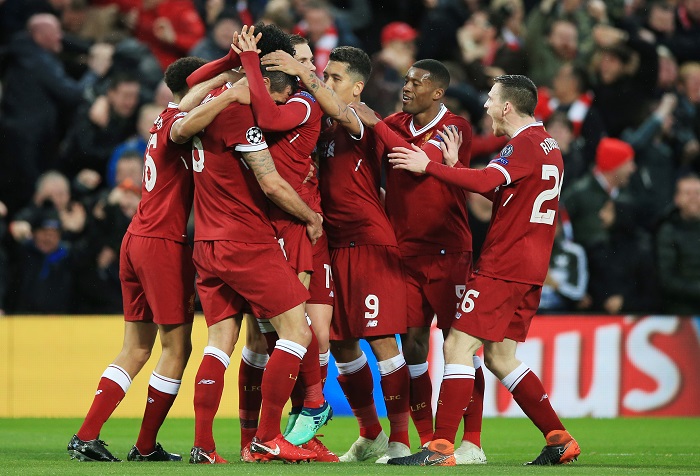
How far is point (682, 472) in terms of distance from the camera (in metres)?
6.93

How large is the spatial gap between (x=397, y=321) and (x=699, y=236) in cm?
626

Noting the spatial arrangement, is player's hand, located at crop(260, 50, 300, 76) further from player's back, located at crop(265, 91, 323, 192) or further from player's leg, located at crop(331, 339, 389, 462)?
player's leg, located at crop(331, 339, 389, 462)

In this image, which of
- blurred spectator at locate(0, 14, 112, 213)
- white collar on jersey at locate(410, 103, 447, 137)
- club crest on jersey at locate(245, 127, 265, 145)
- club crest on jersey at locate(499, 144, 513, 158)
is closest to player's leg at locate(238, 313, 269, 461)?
club crest on jersey at locate(245, 127, 265, 145)

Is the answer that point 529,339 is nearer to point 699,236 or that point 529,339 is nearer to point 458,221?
point 699,236

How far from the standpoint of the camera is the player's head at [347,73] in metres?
8.09

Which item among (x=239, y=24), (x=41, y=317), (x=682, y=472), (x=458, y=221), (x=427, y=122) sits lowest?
(x=682, y=472)

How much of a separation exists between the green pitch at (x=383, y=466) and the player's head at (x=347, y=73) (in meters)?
2.60

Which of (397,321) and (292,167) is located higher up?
(292,167)

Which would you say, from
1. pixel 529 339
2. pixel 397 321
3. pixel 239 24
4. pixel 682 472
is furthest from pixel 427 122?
pixel 239 24

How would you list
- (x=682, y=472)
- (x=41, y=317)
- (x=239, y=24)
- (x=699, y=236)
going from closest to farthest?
(x=682, y=472)
(x=41, y=317)
(x=699, y=236)
(x=239, y=24)

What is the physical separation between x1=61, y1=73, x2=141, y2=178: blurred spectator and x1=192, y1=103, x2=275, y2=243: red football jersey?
6.14 m

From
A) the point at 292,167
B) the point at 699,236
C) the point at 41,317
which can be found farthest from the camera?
the point at 699,236

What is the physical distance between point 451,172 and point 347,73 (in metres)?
1.21

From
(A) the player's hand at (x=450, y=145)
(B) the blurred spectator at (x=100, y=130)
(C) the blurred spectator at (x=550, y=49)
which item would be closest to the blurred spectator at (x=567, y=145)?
(C) the blurred spectator at (x=550, y=49)
